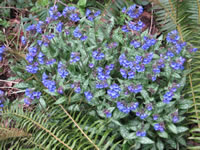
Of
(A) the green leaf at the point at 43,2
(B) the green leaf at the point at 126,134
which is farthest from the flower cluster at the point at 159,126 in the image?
(A) the green leaf at the point at 43,2

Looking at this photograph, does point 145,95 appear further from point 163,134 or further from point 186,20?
point 186,20

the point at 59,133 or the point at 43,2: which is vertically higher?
the point at 43,2

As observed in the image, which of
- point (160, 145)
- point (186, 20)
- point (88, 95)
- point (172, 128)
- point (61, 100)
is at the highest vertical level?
point (186, 20)

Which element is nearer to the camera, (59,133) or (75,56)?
(59,133)

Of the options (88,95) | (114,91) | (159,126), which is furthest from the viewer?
(88,95)

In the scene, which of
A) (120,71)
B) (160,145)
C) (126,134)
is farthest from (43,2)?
(160,145)

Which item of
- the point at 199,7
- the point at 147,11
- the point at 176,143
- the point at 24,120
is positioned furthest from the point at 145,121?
the point at 147,11

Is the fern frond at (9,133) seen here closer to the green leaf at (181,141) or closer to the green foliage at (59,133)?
the green foliage at (59,133)

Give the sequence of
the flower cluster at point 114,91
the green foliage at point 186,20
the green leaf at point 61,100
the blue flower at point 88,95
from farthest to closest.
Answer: the green foliage at point 186,20 < the green leaf at point 61,100 < the blue flower at point 88,95 < the flower cluster at point 114,91

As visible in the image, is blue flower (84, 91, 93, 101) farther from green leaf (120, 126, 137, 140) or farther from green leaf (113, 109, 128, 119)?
green leaf (120, 126, 137, 140)

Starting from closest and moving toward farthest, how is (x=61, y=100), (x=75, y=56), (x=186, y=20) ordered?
(x=75, y=56)
(x=61, y=100)
(x=186, y=20)
